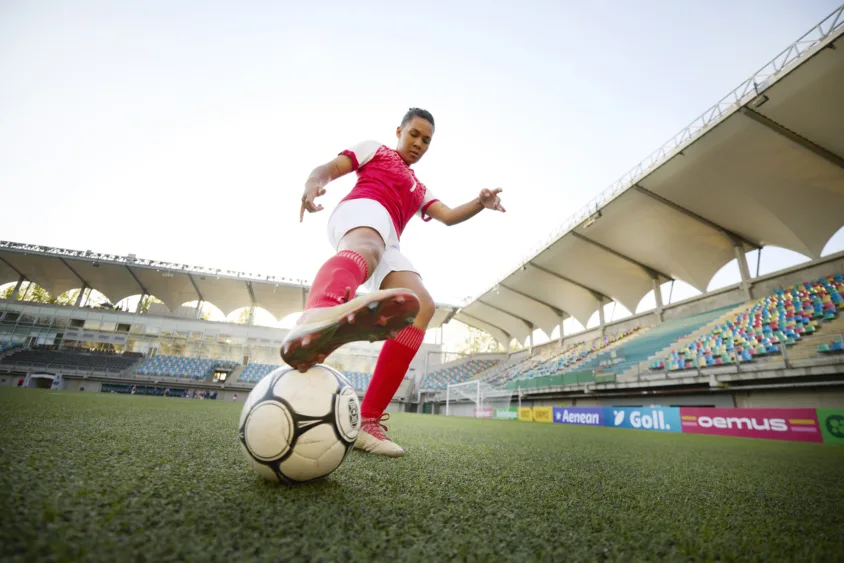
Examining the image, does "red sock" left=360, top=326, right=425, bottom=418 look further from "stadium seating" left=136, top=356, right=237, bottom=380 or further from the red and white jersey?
"stadium seating" left=136, top=356, right=237, bottom=380

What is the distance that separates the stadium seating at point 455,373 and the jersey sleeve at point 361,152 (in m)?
23.4

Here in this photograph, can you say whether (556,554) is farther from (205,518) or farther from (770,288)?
(770,288)

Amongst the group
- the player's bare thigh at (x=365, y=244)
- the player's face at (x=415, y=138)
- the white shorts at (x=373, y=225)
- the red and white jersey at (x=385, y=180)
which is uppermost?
the player's face at (x=415, y=138)

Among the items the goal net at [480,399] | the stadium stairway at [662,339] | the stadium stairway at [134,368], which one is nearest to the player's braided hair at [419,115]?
the stadium stairway at [662,339]

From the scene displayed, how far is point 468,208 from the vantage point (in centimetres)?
225

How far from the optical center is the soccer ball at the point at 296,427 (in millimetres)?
1051

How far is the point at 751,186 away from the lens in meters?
10.6

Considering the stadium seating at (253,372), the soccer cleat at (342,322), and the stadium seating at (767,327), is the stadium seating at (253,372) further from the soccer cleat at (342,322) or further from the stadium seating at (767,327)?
the soccer cleat at (342,322)

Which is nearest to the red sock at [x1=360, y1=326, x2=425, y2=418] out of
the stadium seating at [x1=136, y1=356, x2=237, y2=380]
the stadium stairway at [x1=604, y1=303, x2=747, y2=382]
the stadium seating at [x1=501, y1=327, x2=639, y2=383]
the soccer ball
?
the soccer ball

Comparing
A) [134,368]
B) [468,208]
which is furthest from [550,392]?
[134,368]

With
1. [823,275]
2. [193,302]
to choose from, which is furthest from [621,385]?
[193,302]

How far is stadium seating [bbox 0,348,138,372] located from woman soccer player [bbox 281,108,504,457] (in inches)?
1030

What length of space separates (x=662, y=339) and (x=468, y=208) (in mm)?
14676

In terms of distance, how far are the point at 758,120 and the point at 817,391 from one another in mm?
6473
